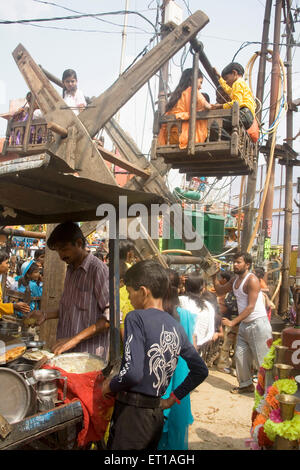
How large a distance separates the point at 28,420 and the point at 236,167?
404cm

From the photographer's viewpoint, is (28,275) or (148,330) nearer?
(148,330)

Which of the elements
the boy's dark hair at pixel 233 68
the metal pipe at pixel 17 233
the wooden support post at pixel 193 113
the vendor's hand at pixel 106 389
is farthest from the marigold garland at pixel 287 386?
the boy's dark hair at pixel 233 68

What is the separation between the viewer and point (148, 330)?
82.7 inches

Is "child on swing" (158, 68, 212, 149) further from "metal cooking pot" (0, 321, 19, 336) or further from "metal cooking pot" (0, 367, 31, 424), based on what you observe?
"metal cooking pot" (0, 367, 31, 424)

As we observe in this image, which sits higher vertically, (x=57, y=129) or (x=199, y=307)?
(x=57, y=129)

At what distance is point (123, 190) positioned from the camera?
2354mm

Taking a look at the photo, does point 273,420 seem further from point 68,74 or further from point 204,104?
point 68,74

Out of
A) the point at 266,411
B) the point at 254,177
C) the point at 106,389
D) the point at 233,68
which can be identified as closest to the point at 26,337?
the point at 106,389

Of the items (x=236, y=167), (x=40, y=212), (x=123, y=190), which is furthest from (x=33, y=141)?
(x=236, y=167)

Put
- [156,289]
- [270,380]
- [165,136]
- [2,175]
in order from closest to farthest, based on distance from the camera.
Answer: [2,175]
[156,289]
[270,380]
[165,136]

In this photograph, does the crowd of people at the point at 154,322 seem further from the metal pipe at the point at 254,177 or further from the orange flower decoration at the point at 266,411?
the metal pipe at the point at 254,177

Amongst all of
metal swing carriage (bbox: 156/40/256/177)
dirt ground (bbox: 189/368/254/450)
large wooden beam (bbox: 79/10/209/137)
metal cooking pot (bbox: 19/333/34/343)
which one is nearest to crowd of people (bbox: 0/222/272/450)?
metal cooking pot (bbox: 19/333/34/343)

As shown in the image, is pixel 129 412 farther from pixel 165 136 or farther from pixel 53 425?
pixel 165 136

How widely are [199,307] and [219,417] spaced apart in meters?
1.55
